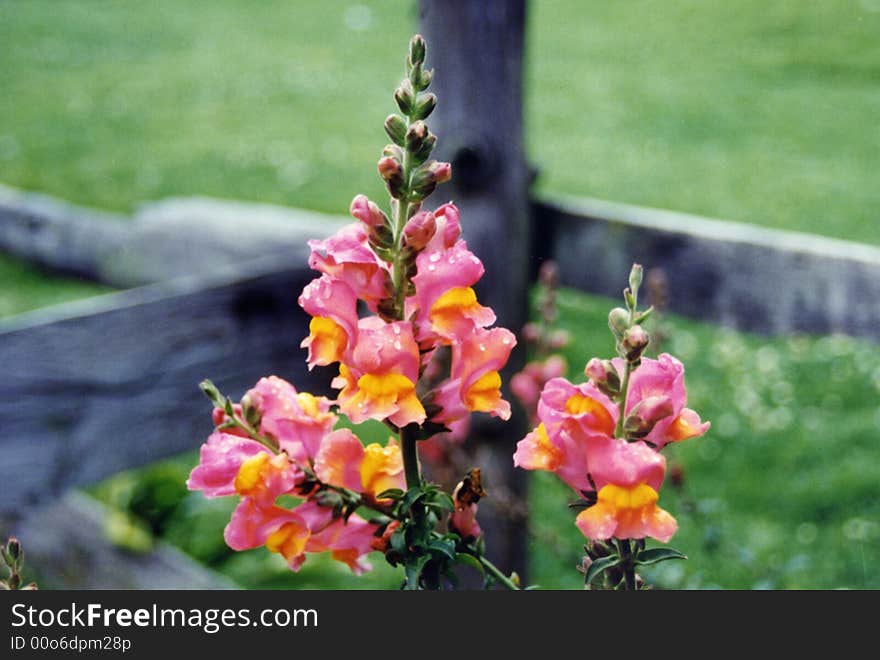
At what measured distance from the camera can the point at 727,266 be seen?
184cm

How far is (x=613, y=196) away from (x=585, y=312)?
4.65ft

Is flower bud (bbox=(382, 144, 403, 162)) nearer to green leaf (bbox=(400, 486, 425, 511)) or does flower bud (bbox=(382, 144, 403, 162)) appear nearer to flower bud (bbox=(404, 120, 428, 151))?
flower bud (bbox=(404, 120, 428, 151))

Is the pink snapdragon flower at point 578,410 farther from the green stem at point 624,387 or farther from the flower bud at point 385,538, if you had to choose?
the flower bud at point 385,538

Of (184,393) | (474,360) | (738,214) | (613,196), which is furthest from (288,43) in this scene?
(474,360)

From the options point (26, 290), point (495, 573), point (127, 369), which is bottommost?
point (26, 290)

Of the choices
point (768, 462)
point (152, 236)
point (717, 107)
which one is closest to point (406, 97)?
point (152, 236)

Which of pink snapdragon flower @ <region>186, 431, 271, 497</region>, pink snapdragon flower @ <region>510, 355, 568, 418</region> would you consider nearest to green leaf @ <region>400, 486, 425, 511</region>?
pink snapdragon flower @ <region>186, 431, 271, 497</region>

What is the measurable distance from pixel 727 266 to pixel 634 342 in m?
1.31

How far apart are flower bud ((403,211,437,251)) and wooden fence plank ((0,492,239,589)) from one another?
186cm

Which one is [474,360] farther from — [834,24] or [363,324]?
[834,24]

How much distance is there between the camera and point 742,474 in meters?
3.24

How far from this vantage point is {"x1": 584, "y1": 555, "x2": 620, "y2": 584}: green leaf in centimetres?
62

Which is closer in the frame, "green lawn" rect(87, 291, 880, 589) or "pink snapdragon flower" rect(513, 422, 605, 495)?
"pink snapdragon flower" rect(513, 422, 605, 495)

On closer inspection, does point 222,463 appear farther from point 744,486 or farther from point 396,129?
point 744,486
